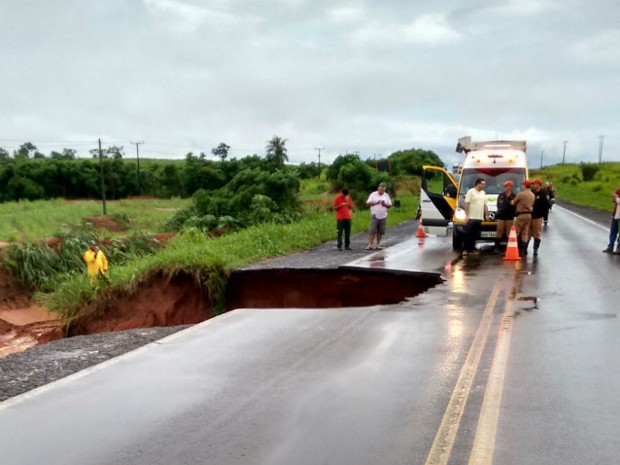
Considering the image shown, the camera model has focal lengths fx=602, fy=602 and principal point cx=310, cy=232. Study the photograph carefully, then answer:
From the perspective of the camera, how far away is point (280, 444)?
13.0 ft

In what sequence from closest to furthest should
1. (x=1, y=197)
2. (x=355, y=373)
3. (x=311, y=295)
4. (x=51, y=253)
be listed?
(x=355, y=373)
(x=311, y=295)
(x=51, y=253)
(x=1, y=197)

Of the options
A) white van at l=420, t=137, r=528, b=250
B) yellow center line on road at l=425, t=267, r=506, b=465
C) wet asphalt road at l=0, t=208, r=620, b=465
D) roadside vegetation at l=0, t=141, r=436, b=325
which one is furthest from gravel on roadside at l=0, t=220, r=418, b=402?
white van at l=420, t=137, r=528, b=250

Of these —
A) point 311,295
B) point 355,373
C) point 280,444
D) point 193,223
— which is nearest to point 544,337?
point 355,373

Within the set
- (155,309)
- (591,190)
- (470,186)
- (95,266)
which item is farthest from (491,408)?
(591,190)

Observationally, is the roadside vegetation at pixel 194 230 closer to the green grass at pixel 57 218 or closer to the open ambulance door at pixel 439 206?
A: the green grass at pixel 57 218

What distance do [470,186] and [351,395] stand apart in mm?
11761

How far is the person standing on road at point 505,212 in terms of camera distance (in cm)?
1391

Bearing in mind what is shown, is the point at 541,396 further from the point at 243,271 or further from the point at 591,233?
the point at 591,233

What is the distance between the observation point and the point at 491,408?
4.52 metres

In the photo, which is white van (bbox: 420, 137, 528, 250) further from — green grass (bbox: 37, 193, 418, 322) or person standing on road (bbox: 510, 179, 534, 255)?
green grass (bbox: 37, 193, 418, 322)

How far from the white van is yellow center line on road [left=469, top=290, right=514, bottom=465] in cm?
854

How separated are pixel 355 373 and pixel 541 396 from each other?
158 cm

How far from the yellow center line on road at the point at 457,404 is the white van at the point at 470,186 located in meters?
8.02

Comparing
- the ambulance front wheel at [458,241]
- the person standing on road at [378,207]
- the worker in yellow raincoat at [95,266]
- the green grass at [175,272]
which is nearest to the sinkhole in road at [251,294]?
the green grass at [175,272]
